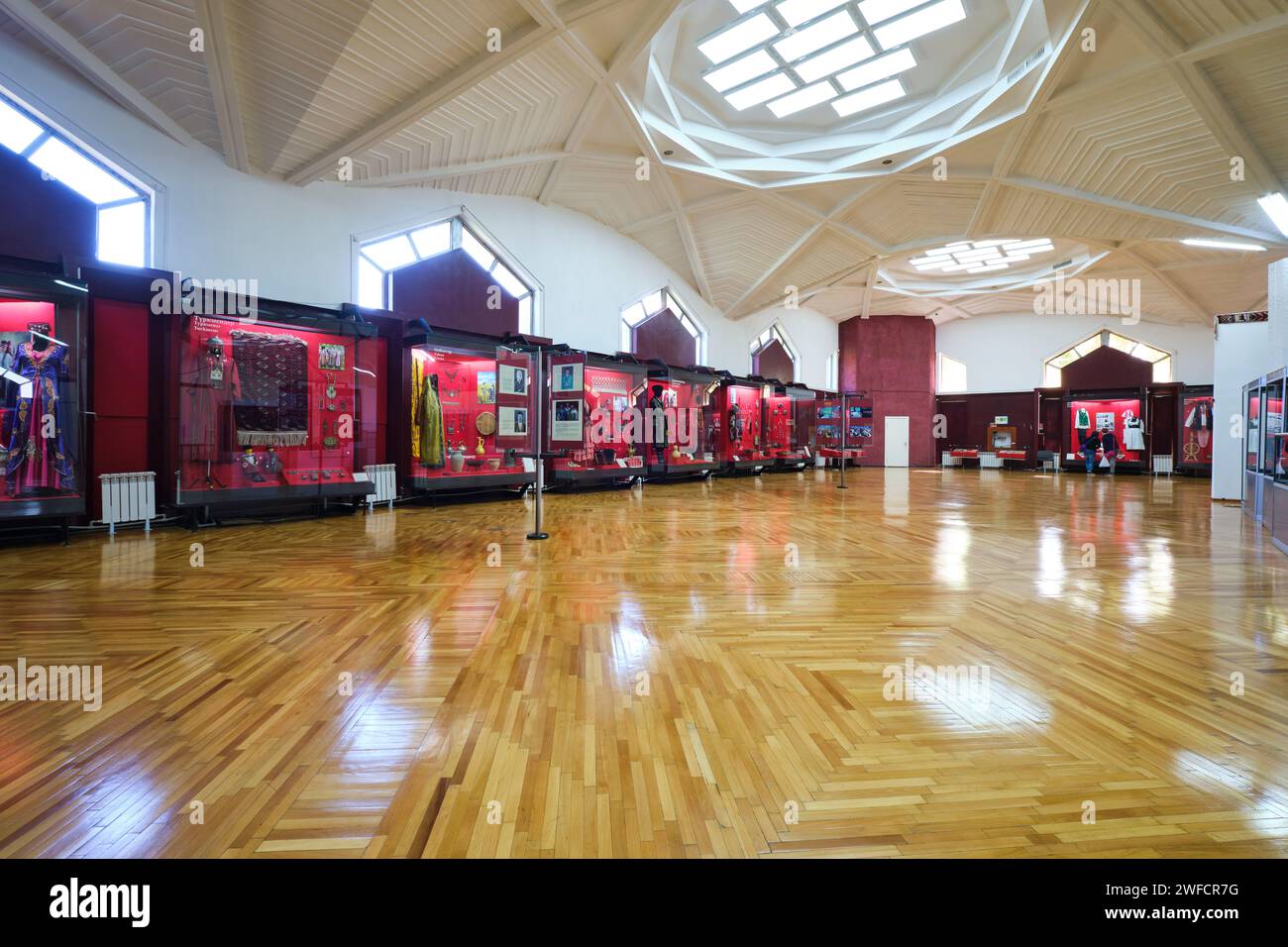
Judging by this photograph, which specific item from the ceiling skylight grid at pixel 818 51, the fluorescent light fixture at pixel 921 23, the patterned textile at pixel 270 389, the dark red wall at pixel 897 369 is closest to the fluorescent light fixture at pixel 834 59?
the ceiling skylight grid at pixel 818 51

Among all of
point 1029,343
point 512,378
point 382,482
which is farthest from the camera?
point 1029,343

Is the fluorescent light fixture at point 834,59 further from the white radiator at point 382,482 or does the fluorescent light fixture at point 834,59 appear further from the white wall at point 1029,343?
the white wall at point 1029,343

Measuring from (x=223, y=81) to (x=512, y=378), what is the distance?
511 centimetres

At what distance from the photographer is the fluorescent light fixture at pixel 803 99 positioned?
536 inches

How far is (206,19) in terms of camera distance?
6754 mm

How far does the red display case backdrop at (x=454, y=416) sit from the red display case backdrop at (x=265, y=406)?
42.8 inches

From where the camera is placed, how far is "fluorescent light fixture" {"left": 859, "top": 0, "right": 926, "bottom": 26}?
10922 millimetres

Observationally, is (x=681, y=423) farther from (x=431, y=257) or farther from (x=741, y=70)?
(x=741, y=70)

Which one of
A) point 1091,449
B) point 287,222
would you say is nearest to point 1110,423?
point 1091,449

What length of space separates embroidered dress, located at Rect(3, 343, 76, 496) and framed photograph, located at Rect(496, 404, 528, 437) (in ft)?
15.4

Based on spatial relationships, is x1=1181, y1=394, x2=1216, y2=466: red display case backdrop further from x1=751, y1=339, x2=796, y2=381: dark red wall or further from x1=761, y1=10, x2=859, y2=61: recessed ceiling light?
x1=761, y1=10, x2=859, y2=61: recessed ceiling light

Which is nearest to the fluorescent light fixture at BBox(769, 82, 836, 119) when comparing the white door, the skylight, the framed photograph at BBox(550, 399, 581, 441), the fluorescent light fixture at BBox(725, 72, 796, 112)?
the fluorescent light fixture at BBox(725, 72, 796, 112)

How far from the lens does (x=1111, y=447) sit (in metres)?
21.4

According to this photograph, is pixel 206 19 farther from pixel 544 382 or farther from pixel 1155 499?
pixel 1155 499
